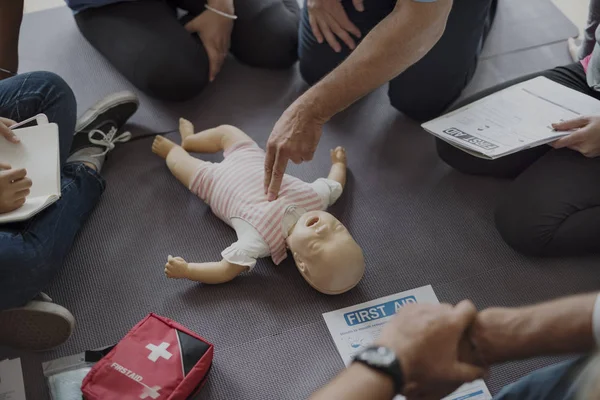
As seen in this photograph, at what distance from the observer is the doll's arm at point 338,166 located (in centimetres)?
169

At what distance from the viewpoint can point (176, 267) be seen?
1465 mm

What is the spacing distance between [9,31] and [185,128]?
0.53 m

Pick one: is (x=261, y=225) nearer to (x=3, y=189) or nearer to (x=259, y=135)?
(x=259, y=135)

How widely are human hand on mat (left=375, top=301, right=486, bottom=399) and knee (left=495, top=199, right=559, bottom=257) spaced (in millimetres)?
693

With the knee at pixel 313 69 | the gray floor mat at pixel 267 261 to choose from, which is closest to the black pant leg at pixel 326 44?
the knee at pixel 313 69

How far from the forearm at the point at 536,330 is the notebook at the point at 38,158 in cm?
97

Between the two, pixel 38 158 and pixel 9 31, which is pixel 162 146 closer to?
pixel 38 158

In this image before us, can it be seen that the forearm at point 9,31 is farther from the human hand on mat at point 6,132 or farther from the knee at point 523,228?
the knee at point 523,228

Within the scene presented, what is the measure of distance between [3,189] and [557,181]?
1270mm

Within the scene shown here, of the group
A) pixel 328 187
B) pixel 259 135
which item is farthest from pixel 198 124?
pixel 328 187

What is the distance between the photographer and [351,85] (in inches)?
54.6

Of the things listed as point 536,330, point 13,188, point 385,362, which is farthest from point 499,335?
point 13,188

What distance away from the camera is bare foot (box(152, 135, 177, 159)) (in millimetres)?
1724

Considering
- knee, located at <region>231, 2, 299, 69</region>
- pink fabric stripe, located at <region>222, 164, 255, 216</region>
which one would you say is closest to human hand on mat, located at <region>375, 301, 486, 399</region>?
pink fabric stripe, located at <region>222, 164, 255, 216</region>
